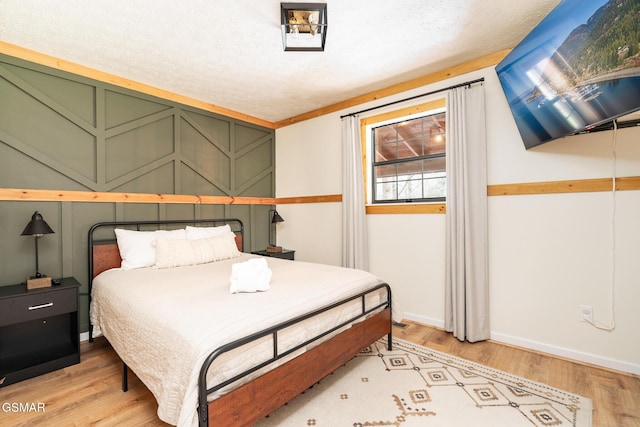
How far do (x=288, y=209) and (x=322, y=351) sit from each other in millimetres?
2918

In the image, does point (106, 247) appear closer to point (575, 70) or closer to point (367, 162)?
point (367, 162)

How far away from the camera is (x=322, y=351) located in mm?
1813

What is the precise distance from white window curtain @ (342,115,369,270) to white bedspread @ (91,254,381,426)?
40.5 inches

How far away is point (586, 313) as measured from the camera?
2.30 meters

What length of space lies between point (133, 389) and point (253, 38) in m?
2.78

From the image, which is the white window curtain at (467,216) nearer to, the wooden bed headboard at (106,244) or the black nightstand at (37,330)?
the wooden bed headboard at (106,244)

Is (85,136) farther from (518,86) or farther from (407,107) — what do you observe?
(518,86)

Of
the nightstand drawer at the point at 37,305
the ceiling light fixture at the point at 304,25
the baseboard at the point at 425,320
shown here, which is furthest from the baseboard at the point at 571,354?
the nightstand drawer at the point at 37,305

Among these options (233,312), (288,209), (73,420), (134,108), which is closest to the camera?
(233,312)

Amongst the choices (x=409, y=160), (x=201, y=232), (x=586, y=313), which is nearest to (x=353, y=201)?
(x=409, y=160)

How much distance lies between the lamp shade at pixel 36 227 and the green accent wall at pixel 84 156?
0.30 metres

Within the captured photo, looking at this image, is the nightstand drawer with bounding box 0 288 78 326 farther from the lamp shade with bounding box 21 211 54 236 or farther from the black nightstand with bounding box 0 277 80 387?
the lamp shade with bounding box 21 211 54 236

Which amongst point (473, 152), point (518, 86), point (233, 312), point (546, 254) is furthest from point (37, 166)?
point (546, 254)

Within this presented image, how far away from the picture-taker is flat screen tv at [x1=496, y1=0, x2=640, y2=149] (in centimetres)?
138
